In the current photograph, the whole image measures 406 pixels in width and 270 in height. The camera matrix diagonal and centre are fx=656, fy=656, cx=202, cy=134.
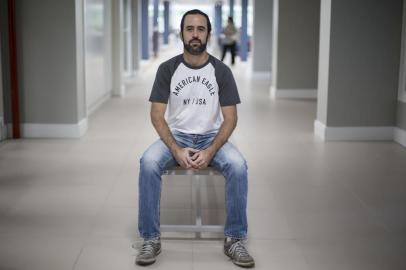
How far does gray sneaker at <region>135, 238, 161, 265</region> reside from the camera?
357cm

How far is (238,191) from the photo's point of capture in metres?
3.71

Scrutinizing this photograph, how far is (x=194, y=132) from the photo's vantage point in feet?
13.1

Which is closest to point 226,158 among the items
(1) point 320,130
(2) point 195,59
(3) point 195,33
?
(2) point 195,59

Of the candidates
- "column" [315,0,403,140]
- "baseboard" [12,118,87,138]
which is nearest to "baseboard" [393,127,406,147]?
"column" [315,0,403,140]

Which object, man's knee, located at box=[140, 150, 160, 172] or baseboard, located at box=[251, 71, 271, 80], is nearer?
man's knee, located at box=[140, 150, 160, 172]

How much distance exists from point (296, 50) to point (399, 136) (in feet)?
16.6

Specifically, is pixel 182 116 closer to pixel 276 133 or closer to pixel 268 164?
pixel 268 164

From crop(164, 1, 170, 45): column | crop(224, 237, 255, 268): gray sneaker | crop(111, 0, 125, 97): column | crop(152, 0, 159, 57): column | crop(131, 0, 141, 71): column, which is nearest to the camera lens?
crop(224, 237, 255, 268): gray sneaker

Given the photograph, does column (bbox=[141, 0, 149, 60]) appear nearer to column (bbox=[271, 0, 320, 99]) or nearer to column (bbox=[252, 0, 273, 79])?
column (bbox=[252, 0, 273, 79])

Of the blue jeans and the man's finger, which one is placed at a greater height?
the man's finger

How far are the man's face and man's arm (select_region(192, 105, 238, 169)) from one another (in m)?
0.41

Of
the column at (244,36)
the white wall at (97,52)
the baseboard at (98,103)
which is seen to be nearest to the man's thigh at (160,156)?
the white wall at (97,52)

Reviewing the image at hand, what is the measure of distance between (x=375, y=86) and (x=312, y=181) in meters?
2.42

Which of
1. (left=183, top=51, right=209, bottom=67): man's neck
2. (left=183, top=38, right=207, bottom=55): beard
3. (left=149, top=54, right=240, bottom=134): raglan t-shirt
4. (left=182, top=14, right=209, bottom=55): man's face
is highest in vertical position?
(left=182, top=14, right=209, bottom=55): man's face
